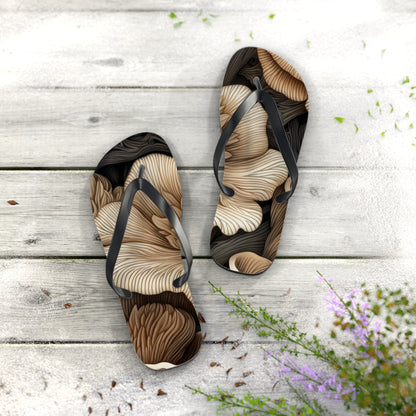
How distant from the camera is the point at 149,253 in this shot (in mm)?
768

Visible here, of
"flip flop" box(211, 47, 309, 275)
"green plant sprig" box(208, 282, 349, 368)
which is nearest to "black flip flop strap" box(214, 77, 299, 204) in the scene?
"flip flop" box(211, 47, 309, 275)

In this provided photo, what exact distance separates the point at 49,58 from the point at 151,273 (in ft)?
1.75

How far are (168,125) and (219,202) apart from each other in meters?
0.20

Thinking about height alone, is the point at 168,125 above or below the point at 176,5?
below

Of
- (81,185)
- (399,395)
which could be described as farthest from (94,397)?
(399,395)

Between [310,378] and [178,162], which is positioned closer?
[310,378]

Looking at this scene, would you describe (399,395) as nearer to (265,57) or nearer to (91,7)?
(265,57)

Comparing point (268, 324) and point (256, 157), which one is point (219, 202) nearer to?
point (256, 157)

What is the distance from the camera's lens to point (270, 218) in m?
0.77

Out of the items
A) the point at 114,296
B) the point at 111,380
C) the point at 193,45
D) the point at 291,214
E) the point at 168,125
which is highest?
the point at 193,45

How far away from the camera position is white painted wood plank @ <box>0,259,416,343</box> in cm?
74

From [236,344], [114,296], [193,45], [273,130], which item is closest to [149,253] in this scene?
[114,296]

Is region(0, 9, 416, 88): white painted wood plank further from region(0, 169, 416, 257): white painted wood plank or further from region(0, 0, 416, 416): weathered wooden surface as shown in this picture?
region(0, 169, 416, 257): white painted wood plank

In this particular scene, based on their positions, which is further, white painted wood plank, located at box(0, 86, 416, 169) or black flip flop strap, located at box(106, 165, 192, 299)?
white painted wood plank, located at box(0, 86, 416, 169)
